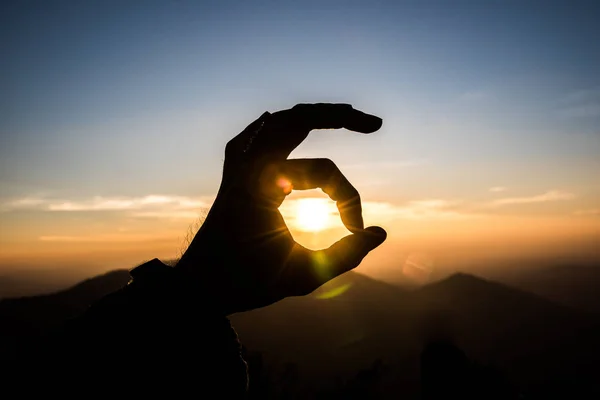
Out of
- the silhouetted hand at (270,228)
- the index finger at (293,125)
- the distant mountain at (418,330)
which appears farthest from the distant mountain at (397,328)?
the index finger at (293,125)

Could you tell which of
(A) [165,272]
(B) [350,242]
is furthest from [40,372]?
(B) [350,242]

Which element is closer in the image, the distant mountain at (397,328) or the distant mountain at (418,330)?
the distant mountain at (397,328)

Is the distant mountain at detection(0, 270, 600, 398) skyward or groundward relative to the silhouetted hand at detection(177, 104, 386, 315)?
groundward

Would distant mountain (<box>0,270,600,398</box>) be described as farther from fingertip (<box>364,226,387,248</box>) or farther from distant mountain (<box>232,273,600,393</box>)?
fingertip (<box>364,226,387,248</box>)

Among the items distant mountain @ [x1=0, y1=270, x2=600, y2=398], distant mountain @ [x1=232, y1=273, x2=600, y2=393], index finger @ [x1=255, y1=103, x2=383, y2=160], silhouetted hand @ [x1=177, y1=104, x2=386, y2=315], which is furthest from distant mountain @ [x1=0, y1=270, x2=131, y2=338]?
index finger @ [x1=255, y1=103, x2=383, y2=160]

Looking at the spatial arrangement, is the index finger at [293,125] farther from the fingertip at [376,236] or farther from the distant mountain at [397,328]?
the distant mountain at [397,328]

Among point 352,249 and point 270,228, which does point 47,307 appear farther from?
point 352,249

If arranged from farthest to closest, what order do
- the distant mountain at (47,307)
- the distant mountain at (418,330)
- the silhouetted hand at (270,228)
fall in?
1. the distant mountain at (418,330)
2. the distant mountain at (47,307)
3. the silhouetted hand at (270,228)
